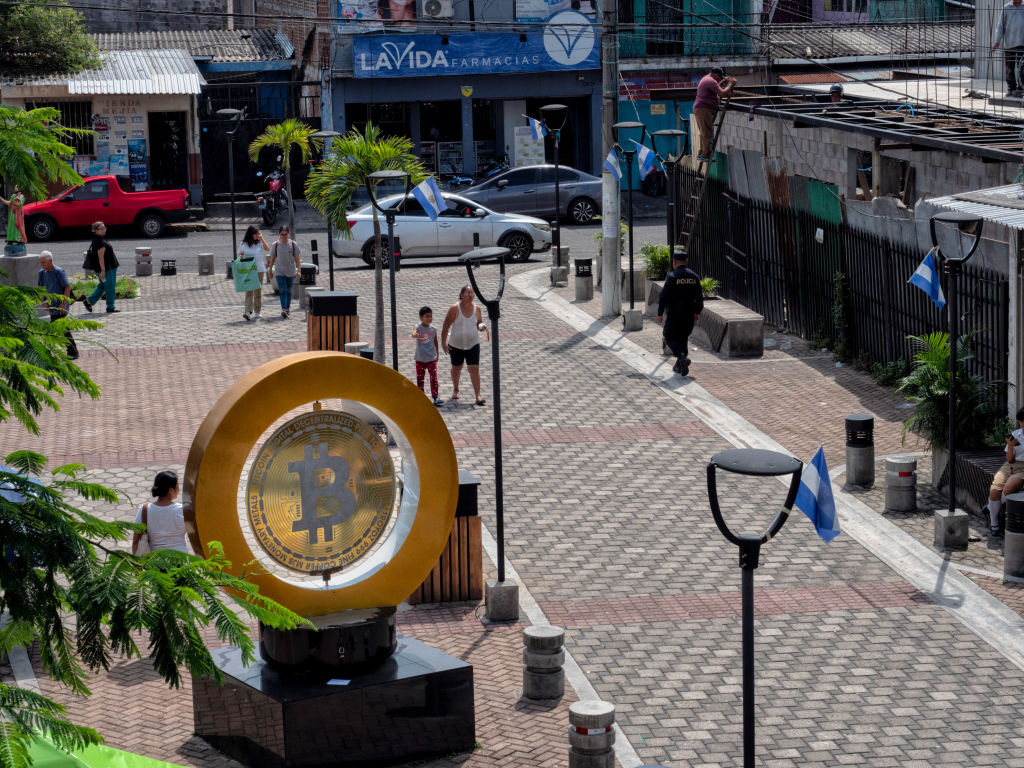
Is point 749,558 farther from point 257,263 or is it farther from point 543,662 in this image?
point 257,263

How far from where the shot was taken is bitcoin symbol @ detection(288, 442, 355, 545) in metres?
9.26

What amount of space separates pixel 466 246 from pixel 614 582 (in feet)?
64.1

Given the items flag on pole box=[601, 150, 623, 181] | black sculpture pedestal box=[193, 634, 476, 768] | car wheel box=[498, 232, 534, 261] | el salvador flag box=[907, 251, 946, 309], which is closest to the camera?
black sculpture pedestal box=[193, 634, 476, 768]

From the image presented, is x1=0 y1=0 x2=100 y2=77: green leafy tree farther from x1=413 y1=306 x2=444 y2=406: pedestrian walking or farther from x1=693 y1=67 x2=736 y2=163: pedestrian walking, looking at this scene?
x1=413 y1=306 x2=444 y2=406: pedestrian walking

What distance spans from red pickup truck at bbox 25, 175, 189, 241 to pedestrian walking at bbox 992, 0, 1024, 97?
2224cm

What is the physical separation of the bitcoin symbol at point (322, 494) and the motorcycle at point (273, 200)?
3047cm

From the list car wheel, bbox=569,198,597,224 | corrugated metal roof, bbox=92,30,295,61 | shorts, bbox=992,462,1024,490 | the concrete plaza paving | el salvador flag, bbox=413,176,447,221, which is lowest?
the concrete plaza paving

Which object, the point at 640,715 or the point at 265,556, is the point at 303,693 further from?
the point at 640,715

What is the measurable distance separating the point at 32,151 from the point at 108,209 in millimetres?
32804

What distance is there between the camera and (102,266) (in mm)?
25859

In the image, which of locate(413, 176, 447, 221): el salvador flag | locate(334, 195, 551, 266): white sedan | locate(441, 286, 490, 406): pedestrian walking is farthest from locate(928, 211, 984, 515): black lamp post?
locate(334, 195, 551, 266): white sedan

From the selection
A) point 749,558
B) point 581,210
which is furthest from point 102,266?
point 749,558

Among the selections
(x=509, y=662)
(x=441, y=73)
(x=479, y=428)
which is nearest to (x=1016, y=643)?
(x=509, y=662)

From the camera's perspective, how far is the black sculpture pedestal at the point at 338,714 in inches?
355
